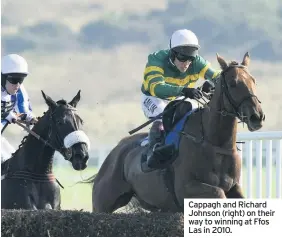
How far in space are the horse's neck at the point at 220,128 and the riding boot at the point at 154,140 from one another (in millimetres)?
595

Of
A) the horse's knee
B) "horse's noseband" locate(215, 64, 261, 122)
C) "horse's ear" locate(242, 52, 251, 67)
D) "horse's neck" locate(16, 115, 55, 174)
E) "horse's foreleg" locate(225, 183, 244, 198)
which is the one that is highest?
"horse's ear" locate(242, 52, 251, 67)

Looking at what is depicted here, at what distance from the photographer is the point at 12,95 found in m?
9.77

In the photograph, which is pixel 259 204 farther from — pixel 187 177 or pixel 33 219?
pixel 33 219

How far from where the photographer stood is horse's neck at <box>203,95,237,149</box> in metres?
8.80

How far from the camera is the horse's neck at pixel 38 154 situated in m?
9.26

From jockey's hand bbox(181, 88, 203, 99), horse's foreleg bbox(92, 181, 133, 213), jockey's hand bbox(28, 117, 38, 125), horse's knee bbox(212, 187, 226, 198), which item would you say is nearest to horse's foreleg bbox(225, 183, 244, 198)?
horse's knee bbox(212, 187, 226, 198)

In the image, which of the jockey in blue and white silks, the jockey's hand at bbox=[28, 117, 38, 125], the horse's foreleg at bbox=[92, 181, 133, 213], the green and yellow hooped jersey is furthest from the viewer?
the horse's foreleg at bbox=[92, 181, 133, 213]

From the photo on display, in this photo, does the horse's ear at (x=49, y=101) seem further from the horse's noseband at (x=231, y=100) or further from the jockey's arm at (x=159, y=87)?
the horse's noseband at (x=231, y=100)

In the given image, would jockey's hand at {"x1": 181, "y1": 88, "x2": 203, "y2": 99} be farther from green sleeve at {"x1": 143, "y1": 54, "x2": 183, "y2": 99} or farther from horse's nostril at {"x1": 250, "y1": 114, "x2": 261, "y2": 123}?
horse's nostril at {"x1": 250, "y1": 114, "x2": 261, "y2": 123}

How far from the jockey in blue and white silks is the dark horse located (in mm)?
332

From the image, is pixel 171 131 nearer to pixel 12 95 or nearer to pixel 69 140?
pixel 69 140

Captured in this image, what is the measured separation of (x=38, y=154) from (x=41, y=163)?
0.10 metres

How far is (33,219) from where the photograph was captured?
8156mm

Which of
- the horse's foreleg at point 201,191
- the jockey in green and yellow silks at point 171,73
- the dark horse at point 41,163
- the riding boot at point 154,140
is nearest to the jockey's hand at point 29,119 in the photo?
the dark horse at point 41,163
